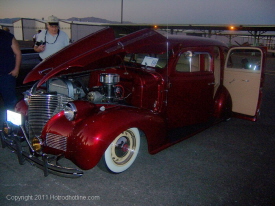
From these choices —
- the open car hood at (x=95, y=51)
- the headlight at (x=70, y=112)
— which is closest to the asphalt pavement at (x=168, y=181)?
the headlight at (x=70, y=112)

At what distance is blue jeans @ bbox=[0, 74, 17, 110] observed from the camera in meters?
3.98

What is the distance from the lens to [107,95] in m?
3.25

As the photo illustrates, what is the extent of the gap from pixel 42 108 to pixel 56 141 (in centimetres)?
45

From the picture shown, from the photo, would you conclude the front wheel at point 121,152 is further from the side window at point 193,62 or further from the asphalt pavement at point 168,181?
the side window at point 193,62

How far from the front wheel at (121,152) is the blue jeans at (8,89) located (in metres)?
2.08

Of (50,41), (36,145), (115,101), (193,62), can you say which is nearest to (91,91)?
(115,101)

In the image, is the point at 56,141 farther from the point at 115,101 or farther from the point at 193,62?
the point at 193,62

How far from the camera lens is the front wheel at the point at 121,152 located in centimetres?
292

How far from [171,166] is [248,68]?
273 cm

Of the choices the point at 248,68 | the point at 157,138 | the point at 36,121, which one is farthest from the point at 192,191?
the point at 248,68

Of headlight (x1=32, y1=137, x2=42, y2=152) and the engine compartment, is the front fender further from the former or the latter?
the engine compartment

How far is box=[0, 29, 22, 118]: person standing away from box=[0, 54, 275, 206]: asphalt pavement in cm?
91

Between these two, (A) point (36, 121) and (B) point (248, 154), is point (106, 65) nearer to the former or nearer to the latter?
(A) point (36, 121)

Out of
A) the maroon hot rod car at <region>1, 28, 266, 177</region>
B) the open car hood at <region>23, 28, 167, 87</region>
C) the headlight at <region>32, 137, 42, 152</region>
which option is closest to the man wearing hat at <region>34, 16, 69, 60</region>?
the maroon hot rod car at <region>1, 28, 266, 177</region>
